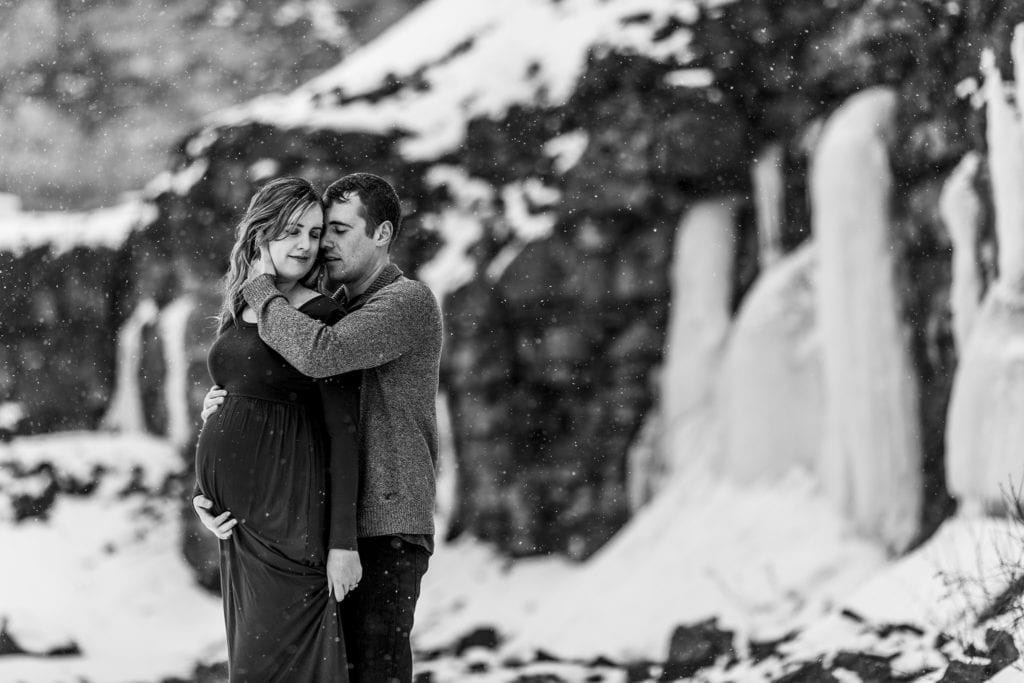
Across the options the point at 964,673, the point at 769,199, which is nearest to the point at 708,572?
the point at 769,199

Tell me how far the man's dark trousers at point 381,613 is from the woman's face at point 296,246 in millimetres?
597

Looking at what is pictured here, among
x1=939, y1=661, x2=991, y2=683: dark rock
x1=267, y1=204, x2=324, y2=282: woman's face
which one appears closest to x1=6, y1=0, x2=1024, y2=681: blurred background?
x1=939, y1=661, x2=991, y2=683: dark rock

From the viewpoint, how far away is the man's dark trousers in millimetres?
2764

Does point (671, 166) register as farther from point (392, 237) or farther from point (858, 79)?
point (392, 237)

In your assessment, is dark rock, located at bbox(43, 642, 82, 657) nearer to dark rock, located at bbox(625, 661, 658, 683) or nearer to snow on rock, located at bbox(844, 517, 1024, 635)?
dark rock, located at bbox(625, 661, 658, 683)

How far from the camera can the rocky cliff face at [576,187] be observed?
25.7ft

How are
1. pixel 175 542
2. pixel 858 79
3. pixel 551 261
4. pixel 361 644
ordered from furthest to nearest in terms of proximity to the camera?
pixel 175 542 < pixel 551 261 < pixel 858 79 < pixel 361 644

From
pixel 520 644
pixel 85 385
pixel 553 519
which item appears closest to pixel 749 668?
pixel 520 644

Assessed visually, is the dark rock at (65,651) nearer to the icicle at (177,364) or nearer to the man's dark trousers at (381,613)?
the icicle at (177,364)

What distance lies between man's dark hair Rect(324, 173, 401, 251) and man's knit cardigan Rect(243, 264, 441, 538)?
13 cm

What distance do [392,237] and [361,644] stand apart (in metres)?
0.90

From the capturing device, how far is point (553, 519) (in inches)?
365

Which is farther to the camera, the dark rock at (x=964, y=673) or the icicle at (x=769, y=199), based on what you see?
the icicle at (x=769, y=199)

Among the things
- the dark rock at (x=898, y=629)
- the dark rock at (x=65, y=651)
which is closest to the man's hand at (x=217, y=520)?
the dark rock at (x=898, y=629)
